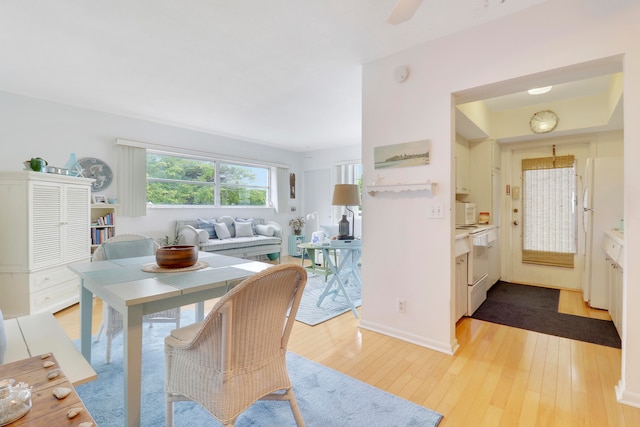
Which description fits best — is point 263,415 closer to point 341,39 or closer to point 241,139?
point 341,39

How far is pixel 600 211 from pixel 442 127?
2.17 meters

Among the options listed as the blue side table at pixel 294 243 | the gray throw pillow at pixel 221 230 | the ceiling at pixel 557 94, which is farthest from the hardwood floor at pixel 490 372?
the blue side table at pixel 294 243

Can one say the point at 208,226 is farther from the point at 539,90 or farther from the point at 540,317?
the point at 539,90

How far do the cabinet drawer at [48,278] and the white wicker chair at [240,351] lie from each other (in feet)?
8.52

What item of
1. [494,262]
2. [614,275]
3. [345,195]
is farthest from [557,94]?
[345,195]

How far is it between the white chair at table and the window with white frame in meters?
2.80

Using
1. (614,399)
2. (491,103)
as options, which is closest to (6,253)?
(614,399)

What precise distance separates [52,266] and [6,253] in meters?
0.38

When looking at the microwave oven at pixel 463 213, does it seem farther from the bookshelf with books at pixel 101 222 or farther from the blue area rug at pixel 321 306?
the bookshelf with books at pixel 101 222

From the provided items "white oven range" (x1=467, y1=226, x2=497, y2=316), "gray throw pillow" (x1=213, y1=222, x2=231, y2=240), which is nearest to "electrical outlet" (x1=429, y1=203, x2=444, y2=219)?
"white oven range" (x1=467, y1=226, x2=497, y2=316)

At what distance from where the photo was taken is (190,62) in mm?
2783

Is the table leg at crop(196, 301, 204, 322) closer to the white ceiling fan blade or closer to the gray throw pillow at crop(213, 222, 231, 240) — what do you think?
the white ceiling fan blade

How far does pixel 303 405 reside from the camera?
1.71m

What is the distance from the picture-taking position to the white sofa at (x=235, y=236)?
476cm
